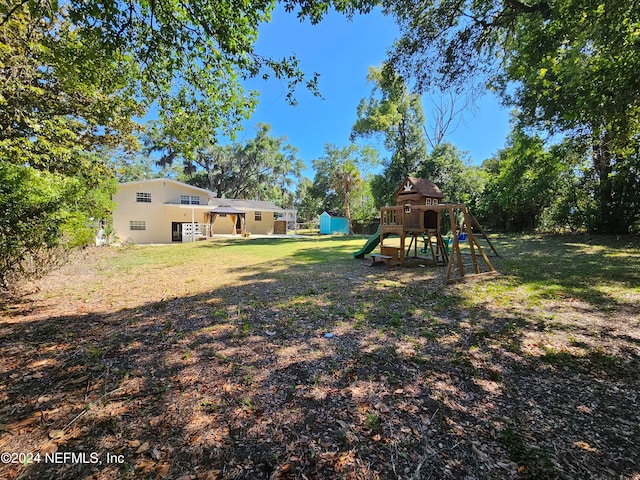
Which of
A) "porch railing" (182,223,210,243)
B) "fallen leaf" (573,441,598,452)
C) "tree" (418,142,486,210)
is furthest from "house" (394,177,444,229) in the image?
"porch railing" (182,223,210,243)

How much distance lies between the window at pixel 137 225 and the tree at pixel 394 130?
18.8m

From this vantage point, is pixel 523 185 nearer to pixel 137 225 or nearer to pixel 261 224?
pixel 261 224

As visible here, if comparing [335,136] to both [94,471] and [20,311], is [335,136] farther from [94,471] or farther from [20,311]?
[94,471]

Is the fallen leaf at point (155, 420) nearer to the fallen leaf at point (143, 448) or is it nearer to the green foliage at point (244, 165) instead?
the fallen leaf at point (143, 448)

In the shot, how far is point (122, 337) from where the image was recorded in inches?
142

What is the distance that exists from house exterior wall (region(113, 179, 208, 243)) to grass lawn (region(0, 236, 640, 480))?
16.9 metres

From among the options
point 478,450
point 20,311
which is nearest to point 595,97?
point 478,450

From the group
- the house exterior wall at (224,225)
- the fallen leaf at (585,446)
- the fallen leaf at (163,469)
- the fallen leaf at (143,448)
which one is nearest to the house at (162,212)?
the house exterior wall at (224,225)

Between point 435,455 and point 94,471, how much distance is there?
212cm

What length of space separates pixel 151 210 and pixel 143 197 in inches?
42.3

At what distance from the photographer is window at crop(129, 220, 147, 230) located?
66.4 ft

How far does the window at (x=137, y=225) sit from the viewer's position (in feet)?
66.4

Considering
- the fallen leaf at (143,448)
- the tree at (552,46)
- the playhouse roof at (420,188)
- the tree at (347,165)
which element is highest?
the tree at (347,165)

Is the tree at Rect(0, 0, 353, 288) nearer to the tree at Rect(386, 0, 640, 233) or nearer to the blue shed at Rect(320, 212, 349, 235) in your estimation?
the tree at Rect(386, 0, 640, 233)
